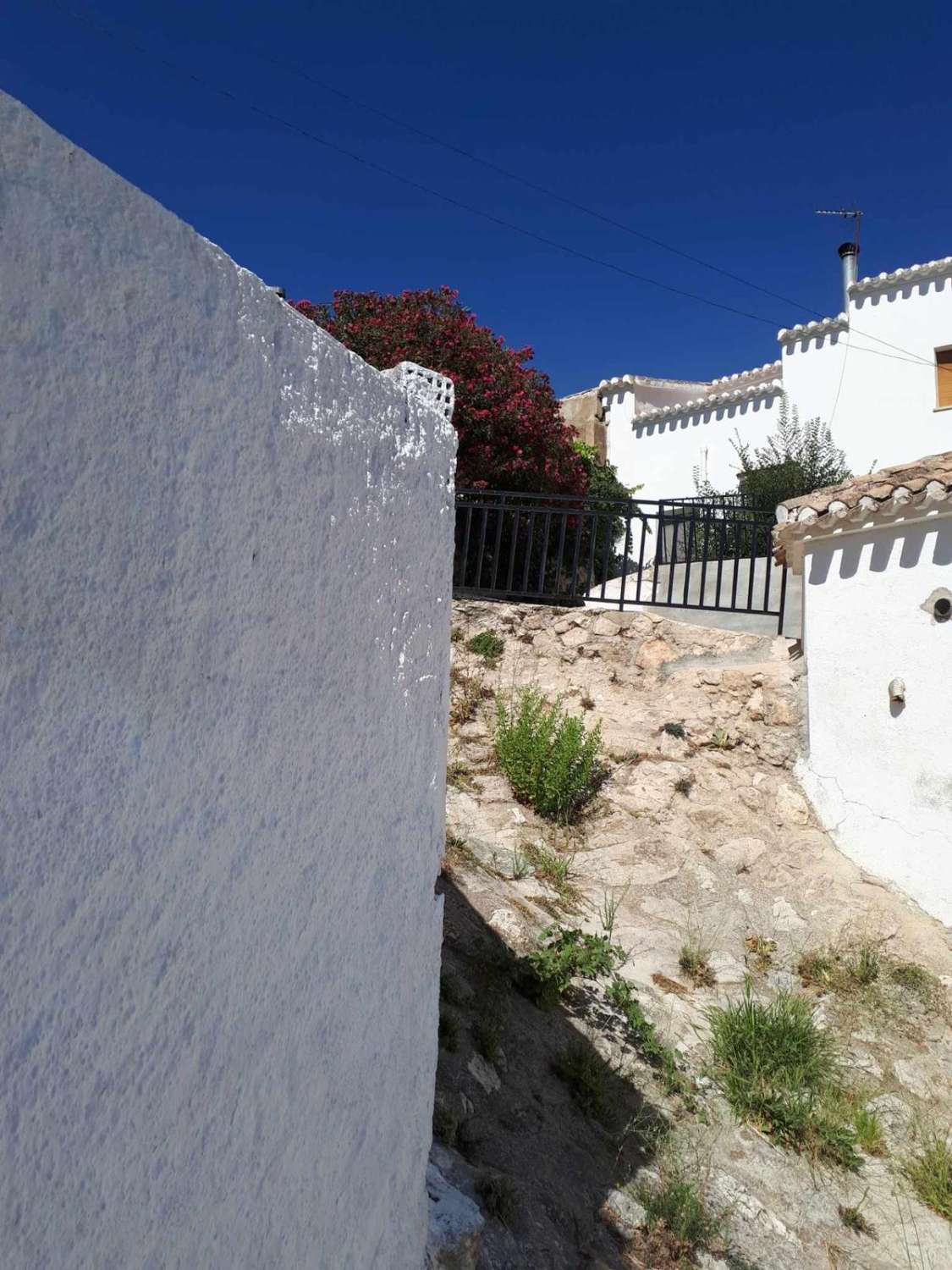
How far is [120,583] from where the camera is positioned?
138cm

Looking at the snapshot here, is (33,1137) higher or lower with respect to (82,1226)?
higher

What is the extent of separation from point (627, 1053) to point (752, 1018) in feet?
2.12

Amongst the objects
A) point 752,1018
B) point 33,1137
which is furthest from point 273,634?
point 752,1018

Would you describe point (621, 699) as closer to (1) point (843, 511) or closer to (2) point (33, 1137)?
(1) point (843, 511)

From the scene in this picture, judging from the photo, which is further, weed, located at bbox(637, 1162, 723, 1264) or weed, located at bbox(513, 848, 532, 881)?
weed, located at bbox(513, 848, 532, 881)

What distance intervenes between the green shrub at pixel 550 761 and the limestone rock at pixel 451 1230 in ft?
12.3

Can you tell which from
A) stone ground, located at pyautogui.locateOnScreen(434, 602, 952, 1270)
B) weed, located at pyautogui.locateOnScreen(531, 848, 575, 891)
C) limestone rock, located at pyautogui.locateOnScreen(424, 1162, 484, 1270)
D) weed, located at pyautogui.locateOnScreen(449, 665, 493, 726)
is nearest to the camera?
limestone rock, located at pyautogui.locateOnScreen(424, 1162, 484, 1270)

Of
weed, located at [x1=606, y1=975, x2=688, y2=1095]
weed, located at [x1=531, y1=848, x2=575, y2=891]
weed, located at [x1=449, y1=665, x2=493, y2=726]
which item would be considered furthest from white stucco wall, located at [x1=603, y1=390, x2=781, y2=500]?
weed, located at [x1=606, y1=975, x2=688, y2=1095]

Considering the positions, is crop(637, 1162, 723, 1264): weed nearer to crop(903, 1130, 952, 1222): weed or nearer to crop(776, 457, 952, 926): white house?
crop(903, 1130, 952, 1222): weed

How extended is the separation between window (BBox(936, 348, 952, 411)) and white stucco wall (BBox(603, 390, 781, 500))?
2354 millimetres

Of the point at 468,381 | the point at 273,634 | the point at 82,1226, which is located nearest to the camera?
the point at 82,1226

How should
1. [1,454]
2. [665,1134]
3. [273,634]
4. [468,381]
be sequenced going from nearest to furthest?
[1,454]
[273,634]
[665,1134]
[468,381]

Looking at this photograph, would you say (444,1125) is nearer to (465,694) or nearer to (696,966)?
(696,966)

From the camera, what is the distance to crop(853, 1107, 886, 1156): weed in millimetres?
4566
